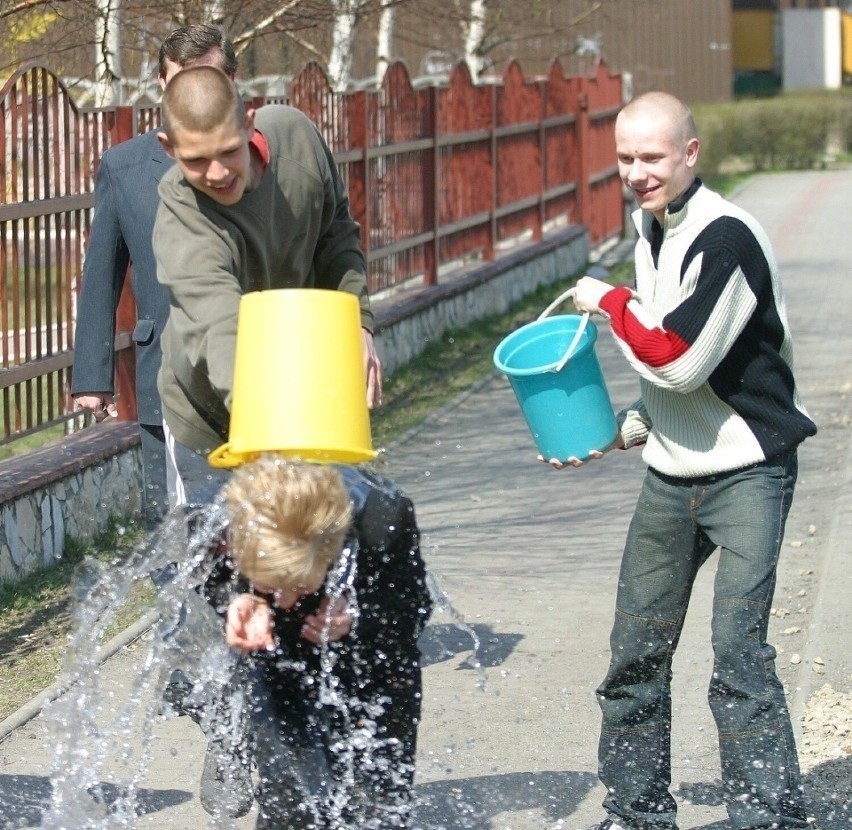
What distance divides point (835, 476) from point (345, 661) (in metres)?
5.54

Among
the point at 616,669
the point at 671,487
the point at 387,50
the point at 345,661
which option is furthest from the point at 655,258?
the point at 387,50

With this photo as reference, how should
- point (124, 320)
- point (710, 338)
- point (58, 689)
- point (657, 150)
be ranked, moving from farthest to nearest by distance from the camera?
point (124, 320) → point (58, 689) → point (657, 150) → point (710, 338)

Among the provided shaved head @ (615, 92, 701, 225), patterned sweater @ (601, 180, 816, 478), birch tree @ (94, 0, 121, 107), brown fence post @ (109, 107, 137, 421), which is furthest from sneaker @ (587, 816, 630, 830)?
birch tree @ (94, 0, 121, 107)

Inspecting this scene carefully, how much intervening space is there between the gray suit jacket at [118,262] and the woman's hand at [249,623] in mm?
1636

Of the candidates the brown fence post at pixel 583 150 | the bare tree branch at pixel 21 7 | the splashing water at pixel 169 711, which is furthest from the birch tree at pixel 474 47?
the splashing water at pixel 169 711

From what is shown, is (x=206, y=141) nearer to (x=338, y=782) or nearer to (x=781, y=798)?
(x=338, y=782)

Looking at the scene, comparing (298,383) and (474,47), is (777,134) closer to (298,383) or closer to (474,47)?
(474,47)

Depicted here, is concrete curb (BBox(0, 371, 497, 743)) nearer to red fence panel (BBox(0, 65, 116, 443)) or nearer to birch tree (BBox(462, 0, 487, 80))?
red fence panel (BBox(0, 65, 116, 443))

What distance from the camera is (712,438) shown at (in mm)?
3732

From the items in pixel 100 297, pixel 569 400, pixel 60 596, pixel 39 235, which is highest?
pixel 39 235

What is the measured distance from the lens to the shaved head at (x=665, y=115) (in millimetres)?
3656

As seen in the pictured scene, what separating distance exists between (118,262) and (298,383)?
73.5 inches

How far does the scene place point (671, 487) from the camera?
12.6 feet

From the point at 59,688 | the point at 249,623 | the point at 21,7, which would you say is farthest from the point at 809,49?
the point at 249,623
